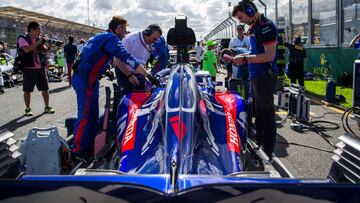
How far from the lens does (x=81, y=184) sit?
60.3 inches

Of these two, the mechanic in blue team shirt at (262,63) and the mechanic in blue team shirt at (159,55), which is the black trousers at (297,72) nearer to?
the mechanic in blue team shirt at (159,55)

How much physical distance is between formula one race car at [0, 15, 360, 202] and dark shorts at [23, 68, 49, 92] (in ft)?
13.3

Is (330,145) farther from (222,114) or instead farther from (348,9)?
(348,9)

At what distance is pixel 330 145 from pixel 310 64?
39.2ft

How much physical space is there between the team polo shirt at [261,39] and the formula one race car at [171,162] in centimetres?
60

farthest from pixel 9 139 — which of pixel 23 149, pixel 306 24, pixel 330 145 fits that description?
pixel 306 24

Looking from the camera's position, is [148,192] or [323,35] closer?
[148,192]

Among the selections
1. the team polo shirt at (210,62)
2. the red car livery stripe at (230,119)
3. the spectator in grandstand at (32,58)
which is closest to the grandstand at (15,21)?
the team polo shirt at (210,62)

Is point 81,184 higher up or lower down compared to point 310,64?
lower down

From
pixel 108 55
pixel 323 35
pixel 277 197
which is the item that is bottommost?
pixel 277 197

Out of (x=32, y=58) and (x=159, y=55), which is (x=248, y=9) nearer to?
(x=159, y=55)

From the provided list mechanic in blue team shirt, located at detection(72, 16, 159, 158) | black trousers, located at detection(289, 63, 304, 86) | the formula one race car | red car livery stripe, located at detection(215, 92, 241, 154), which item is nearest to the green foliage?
black trousers, located at detection(289, 63, 304, 86)

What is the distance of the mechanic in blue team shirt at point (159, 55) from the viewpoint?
7539 mm

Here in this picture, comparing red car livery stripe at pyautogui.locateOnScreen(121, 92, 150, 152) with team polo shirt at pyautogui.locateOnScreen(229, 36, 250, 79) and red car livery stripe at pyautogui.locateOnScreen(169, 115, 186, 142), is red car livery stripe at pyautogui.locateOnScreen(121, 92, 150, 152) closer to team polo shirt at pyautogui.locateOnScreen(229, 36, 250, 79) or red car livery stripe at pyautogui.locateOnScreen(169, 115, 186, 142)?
red car livery stripe at pyautogui.locateOnScreen(169, 115, 186, 142)
